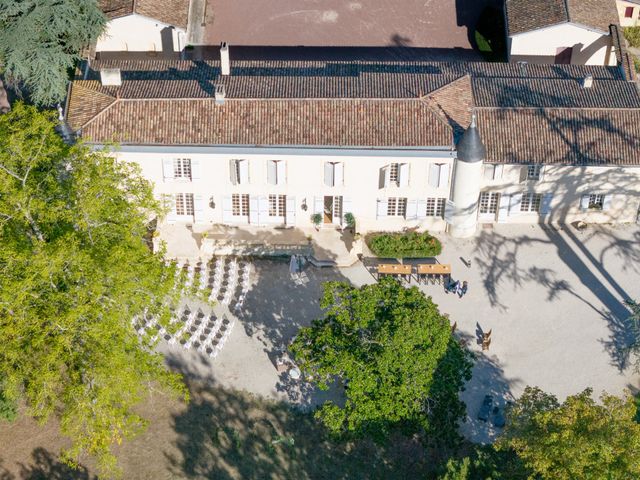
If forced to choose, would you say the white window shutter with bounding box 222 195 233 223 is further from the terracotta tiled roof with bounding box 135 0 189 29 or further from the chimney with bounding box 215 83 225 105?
the terracotta tiled roof with bounding box 135 0 189 29

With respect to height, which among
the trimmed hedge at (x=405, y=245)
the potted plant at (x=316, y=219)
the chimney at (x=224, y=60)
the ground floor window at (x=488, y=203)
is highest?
the chimney at (x=224, y=60)

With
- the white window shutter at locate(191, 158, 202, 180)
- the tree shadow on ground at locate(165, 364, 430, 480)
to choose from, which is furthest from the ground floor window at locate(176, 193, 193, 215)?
the tree shadow on ground at locate(165, 364, 430, 480)

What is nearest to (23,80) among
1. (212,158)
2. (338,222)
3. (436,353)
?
(212,158)

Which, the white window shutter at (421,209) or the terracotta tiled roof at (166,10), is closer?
the white window shutter at (421,209)

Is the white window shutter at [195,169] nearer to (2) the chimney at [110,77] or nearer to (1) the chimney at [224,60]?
(1) the chimney at [224,60]

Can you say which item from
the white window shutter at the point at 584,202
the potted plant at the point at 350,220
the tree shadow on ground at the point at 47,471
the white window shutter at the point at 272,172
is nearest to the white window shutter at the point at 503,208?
the white window shutter at the point at 584,202

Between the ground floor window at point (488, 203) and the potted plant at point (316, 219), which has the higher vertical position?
the ground floor window at point (488, 203)
